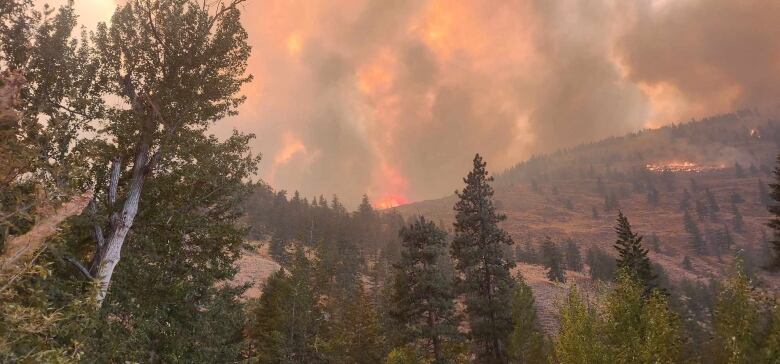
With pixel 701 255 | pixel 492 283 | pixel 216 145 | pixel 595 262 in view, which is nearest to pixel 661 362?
pixel 492 283

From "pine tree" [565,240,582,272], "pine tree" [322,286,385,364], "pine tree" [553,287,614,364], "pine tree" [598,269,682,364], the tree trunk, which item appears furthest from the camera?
"pine tree" [565,240,582,272]

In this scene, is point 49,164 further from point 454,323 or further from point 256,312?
point 256,312

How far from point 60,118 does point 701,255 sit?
24716 centimetres

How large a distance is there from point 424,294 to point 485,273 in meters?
5.12

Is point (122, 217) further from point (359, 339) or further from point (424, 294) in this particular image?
point (359, 339)

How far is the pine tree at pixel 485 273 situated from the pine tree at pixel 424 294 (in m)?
1.80

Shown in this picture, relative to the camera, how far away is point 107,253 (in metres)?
11.9

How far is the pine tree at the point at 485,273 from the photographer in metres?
29.6

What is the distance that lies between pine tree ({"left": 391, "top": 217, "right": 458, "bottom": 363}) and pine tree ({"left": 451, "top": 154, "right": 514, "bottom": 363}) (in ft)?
5.91

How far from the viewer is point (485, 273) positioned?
99.8 ft

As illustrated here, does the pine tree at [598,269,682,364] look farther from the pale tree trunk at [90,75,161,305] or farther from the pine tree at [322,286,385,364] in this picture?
the pine tree at [322,286,385,364]

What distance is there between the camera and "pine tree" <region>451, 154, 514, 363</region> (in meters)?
29.6

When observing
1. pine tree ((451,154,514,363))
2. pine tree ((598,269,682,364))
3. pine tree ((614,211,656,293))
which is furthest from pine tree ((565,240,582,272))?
pine tree ((598,269,682,364))

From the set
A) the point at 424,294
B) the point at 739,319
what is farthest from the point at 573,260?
Answer: the point at 739,319
